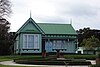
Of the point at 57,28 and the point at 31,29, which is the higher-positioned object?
the point at 57,28

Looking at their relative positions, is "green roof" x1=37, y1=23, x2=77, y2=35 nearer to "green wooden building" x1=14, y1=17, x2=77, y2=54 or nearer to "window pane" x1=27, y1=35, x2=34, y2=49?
"green wooden building" x1=14, y1=17, x2=77, y2=54

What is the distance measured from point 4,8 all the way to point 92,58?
706 inches

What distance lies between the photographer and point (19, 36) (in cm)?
6384

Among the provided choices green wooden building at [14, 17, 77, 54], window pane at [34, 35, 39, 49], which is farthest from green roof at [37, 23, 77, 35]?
window pane at [34, 35, 39, 49]

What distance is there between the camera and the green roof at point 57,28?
216 feet

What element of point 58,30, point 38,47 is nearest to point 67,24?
point 58,30

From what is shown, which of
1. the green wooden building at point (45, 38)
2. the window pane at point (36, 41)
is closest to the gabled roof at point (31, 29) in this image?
the green wooden building at point (45, 38)

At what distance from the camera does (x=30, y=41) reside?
62.6 metres

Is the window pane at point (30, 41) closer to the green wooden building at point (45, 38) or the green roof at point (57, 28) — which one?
the green wooden building at point (45, 38)

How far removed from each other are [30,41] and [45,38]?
151 inches

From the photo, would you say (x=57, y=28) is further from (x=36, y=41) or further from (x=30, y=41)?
(x=30, y=41)

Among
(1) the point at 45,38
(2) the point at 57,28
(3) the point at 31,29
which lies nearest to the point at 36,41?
(1) the point at 45,38

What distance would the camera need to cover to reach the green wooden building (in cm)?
6262

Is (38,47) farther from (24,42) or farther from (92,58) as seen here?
(92,58)
